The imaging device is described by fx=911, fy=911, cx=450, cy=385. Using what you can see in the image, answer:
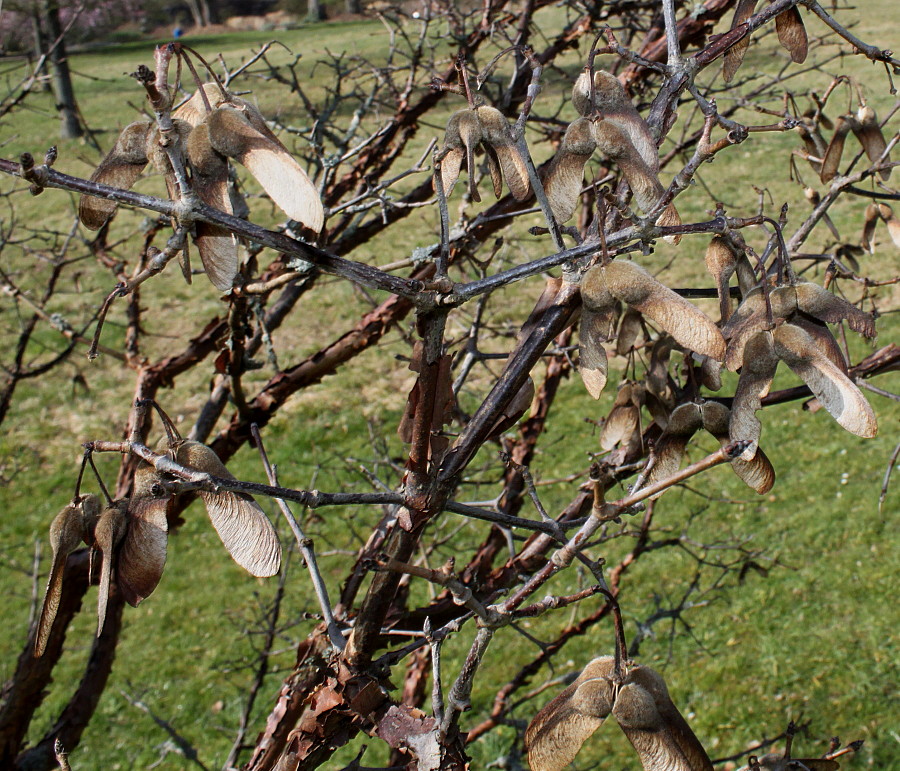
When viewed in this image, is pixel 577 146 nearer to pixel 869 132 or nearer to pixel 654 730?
pixel 654 730

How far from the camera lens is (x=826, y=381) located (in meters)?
1.08

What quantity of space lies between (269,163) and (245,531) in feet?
1.39

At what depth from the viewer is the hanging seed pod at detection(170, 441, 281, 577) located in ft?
3.38

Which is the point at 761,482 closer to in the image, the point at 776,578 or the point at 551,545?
the point at 551,545

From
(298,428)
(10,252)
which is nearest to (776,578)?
(298,428)

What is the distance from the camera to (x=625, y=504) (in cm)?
100

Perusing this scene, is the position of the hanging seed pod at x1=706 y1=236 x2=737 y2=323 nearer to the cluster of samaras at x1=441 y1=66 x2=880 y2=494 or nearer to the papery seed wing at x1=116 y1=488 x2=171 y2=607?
the cluster of samaras at x1=441 y1=66 x2=880 y2=494

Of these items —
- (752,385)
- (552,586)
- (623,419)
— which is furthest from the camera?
(552,586)

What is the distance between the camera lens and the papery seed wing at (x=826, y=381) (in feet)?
3.43

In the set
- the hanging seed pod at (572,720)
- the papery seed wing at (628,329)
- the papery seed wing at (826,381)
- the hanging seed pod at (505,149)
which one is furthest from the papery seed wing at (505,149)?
the hanging seed pod at (572,720)

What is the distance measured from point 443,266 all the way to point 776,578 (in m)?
4.21

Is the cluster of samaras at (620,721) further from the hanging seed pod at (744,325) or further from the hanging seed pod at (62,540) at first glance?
the hanging seed pod at (62,540)

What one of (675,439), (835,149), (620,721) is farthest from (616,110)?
(835,149)

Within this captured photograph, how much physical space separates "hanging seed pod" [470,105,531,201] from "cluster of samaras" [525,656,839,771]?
1.97ft
